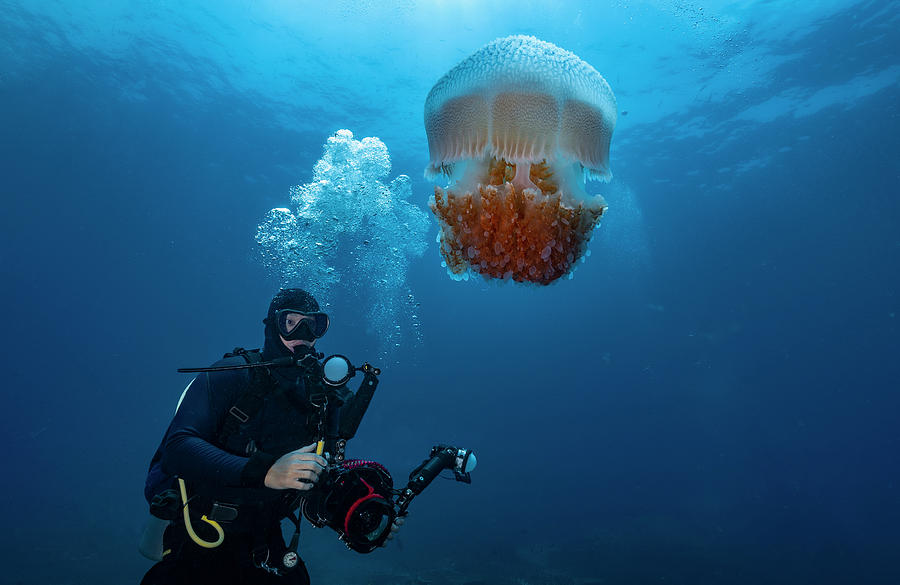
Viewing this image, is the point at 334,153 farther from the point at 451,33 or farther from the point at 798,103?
the point at 798,103

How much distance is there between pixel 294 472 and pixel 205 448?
0.47m

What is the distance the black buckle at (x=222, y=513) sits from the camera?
228 cm

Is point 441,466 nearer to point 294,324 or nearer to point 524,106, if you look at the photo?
point 294,324

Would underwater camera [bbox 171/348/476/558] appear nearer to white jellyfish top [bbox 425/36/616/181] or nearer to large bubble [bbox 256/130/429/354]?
white jellyfish top [bbox 425/36/616/181]

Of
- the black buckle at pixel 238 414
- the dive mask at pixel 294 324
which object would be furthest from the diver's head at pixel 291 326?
the black buckle at pixel 238 414

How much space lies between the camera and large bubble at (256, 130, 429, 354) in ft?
58.6

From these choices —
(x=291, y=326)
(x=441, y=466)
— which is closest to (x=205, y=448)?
(x=291, y=326)

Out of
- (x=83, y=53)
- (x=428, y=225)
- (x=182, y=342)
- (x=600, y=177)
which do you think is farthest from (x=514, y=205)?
(x=182, y=342)

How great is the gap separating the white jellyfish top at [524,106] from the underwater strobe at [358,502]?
1.82m

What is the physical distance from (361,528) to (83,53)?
67.6 ft

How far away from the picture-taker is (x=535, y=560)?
40.3ft

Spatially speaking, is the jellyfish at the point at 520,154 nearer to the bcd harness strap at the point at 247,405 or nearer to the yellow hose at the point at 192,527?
the bcd harness strap at the point at 247,405

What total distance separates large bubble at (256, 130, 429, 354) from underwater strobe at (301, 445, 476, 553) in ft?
51.0

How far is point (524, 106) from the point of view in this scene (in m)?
2.57
